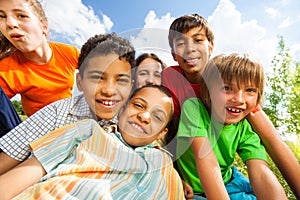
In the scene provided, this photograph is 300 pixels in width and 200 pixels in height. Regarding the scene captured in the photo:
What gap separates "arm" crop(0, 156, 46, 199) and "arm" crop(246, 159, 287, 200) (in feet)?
3.28

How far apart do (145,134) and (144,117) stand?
0.27 ft

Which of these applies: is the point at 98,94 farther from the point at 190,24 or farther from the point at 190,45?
the point at 190,24

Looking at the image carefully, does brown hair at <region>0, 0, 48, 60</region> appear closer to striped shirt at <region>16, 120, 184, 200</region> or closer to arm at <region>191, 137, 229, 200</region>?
striped shirt at <region>16, 120, 184, 200</region>

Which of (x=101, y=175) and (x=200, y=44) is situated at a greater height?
(x=200, y=44)

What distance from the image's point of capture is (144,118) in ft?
4.46

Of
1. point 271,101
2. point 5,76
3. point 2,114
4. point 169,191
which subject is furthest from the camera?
point 271,101

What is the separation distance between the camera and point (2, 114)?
1368 mm

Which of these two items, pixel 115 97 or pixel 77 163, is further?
pixel 115 97

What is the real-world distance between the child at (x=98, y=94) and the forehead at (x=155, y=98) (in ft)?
0.25

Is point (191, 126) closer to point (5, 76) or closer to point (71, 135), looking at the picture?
point (71, 135)

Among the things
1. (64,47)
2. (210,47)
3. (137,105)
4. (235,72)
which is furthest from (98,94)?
(210,47)

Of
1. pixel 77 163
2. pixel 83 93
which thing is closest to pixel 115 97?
pixel 83 93

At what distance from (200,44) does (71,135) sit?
3.74 feet

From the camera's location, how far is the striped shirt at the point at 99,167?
1.06m
